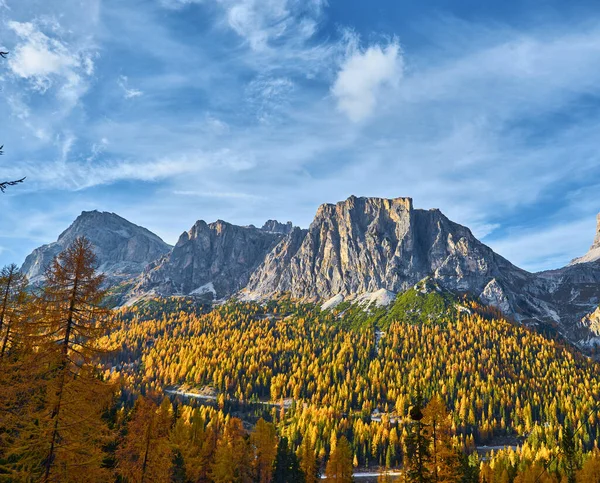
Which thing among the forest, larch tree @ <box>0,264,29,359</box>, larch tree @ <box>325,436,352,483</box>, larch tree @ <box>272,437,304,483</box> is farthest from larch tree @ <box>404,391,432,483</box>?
larch tree @ <box>325,436,352,483</box>

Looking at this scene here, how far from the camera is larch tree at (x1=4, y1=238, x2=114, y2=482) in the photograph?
59.3ft

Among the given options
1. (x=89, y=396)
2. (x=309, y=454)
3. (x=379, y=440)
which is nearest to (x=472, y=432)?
(x=379, y=440)

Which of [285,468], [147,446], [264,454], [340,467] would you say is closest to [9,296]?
[147,446]

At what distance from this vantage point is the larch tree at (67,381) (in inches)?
712

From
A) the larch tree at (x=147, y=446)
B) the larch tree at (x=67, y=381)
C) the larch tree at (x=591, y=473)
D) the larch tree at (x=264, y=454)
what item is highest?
the larch tree at (x=67, y=381)

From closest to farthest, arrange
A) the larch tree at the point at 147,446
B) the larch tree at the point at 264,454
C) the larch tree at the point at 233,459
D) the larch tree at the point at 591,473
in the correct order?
1. the larch tree at the point at 147,446
2. the larch tree at the point at 233,459
3. the larch tree at the point at 591,473
4. the larch tree at the point at 264,454

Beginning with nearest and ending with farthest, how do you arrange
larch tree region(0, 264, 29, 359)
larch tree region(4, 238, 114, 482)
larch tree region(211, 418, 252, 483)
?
larch tree region(4, 238, 114, 482) < larch tree region(0, 264, 29, 359) < larch tree region(211, 418, 252, 483)

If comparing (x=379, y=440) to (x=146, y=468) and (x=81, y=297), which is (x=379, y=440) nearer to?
(x=146, y=468)

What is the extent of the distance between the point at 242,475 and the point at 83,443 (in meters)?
61.1

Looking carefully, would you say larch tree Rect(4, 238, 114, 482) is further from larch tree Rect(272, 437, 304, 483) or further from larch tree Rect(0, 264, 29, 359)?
larch tree Rect(272, 437, 304, 483)

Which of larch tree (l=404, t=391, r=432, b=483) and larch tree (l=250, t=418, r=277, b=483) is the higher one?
larch tree (l=404, t=391, r=432, b=483)

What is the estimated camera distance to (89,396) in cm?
1953

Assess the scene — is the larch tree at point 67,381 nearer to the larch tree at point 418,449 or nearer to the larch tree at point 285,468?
the larch tree at point 418,449

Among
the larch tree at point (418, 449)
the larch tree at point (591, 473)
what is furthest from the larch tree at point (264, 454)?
the larch tree at point (591, 473)
